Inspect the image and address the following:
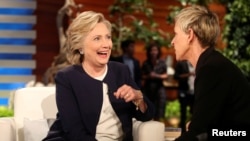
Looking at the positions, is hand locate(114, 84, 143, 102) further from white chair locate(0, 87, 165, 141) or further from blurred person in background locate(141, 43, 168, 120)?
blurred person in background locate(141, 43, 168, 120)

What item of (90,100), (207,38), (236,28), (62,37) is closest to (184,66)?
(236,28)

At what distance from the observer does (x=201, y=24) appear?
2.45 metres

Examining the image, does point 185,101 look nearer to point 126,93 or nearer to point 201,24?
point 126,93

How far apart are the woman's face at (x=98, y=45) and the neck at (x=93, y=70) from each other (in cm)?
5

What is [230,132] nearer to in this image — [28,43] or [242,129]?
[242,129]

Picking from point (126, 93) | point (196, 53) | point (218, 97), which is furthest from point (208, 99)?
point (126, 93)

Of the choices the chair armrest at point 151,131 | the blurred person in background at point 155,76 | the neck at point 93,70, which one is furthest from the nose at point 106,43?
the blurred person in background at point 155,76

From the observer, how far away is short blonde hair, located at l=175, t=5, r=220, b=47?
245 centimetres

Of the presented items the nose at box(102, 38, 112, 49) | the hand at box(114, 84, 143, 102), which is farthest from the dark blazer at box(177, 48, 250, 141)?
the nose at box(102, 38, 112, 49)

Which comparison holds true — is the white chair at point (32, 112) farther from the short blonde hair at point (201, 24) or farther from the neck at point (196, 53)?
the short blonde hair at point (201, 24)

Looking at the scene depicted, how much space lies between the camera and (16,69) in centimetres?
905

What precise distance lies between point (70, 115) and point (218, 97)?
98 centimetres

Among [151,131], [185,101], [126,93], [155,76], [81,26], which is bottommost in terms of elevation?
[185,101]

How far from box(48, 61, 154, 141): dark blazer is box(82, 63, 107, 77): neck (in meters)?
0.03
